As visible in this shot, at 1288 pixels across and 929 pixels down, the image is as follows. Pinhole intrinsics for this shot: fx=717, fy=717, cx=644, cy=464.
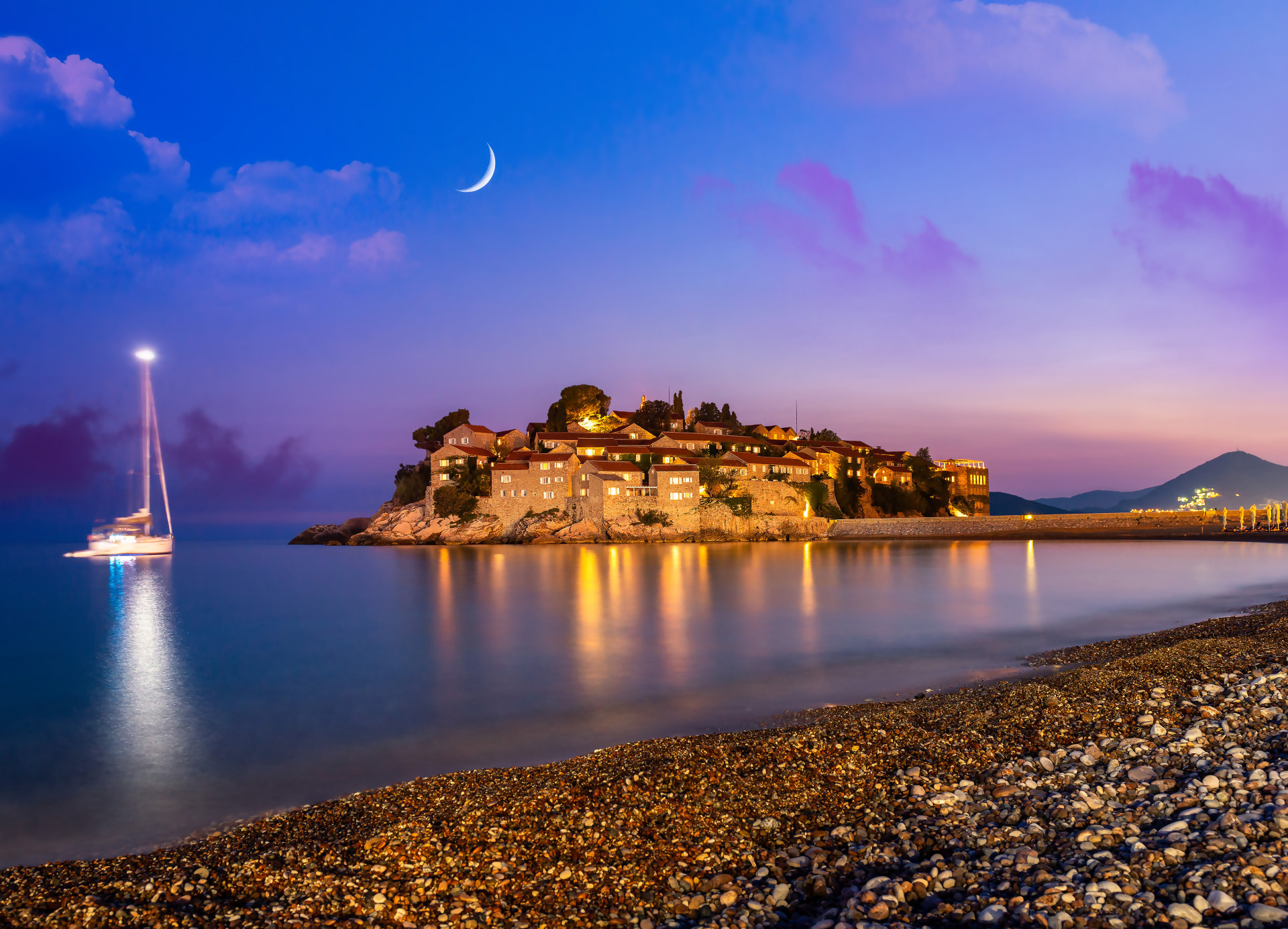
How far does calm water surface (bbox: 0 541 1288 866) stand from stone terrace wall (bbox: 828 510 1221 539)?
2444 centimetres

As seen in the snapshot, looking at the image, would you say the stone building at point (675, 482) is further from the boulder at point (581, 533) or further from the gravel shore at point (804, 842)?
the gravel shore at point (804, 842)

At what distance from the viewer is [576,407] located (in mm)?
81875

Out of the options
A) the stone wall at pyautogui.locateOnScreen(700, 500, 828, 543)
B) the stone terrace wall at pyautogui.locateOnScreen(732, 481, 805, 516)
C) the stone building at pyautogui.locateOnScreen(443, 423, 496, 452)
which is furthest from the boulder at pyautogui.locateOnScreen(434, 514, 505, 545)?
the stone terrace wall at pyautogui.locateOnScreen(732, 481, 805, 516)

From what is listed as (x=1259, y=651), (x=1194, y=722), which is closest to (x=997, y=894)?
(x=1194, y=722)

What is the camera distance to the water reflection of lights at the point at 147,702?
9445mm

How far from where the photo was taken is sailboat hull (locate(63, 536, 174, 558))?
70750mm

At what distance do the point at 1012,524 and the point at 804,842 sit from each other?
70.2 m

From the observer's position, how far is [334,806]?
7.03 metres

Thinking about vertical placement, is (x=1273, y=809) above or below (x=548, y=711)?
above

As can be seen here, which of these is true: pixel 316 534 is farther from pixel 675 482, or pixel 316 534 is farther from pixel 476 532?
pixel 675 482

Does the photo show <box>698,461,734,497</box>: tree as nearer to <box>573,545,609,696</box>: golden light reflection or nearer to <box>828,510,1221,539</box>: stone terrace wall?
<box>828,510,1221,539</box>: stone terrace wall

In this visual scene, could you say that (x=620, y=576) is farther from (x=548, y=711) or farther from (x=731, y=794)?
(x=731, y=794)

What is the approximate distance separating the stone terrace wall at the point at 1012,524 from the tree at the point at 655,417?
23558 millimetres

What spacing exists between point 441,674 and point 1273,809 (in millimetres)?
13331
